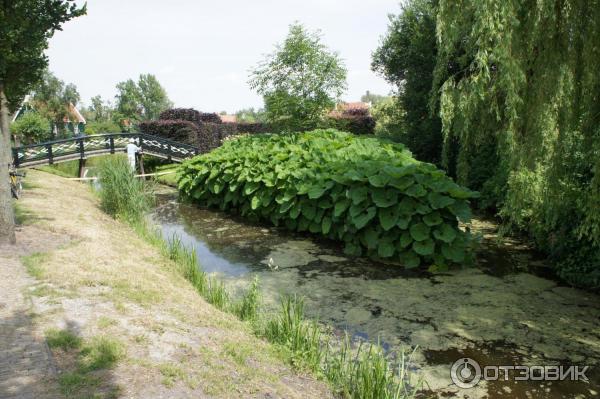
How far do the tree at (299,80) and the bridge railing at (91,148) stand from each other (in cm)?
420

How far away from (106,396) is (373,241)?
4806 mm

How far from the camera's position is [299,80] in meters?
14.9

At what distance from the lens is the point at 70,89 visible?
1911 inches

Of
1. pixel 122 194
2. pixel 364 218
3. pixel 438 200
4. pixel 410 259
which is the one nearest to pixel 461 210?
pixel 438 200

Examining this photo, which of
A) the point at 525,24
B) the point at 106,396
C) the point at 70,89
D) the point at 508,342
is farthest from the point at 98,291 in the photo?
the point at 70,89

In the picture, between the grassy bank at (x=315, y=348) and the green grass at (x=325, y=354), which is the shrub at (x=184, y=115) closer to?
the grassy bank at (x=315, y=348)

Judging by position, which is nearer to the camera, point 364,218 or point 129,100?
point 364,218

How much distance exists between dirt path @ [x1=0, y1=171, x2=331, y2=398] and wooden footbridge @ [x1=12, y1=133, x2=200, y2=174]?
10.1 meters

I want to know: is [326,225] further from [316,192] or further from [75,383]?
[75,383]

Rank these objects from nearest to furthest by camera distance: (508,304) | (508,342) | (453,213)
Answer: (508,342)
(508,304)
(453,213)

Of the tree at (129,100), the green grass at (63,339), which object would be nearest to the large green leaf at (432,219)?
the green grass at (63,339)

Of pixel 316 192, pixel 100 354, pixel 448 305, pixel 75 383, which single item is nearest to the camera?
pixel 75 383

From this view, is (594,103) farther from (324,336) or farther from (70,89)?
(70,89)

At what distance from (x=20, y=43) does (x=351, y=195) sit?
559cm
